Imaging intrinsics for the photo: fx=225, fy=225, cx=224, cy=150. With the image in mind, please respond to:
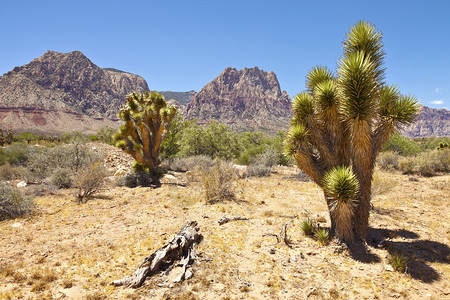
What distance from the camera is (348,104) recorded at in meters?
4.86

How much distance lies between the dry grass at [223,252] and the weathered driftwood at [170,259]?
0.17m

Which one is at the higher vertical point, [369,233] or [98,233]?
[369,233]

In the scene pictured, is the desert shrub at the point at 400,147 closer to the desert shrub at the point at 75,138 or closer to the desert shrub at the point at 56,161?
the desert shrub at the point at 56,161

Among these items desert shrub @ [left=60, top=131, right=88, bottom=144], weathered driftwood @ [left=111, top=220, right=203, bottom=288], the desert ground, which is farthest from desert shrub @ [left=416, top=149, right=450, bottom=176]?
desert shrub @ [left=60, top=131, right=88, bottom=144]

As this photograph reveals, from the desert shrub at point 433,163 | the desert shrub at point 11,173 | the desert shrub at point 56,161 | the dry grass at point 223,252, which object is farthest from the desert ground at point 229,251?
the desert shrub at point 433,163

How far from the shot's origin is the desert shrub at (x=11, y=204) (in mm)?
7180

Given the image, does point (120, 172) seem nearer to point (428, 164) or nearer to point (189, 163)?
point (189, 163)

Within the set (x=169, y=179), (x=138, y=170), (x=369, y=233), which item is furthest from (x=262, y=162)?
(x=369, y=233)

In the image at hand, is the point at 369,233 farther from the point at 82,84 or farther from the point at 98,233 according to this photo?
the point at 82,84

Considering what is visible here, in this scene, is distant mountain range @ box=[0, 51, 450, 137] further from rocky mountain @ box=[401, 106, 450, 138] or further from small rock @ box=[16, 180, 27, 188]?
small rock @ box=[16, 180, 27, 188]

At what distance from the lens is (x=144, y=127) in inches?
523

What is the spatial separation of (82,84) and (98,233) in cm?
13810

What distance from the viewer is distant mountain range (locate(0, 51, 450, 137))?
80.7 m

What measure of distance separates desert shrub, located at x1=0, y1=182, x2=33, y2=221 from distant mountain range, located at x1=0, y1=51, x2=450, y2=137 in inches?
1495
